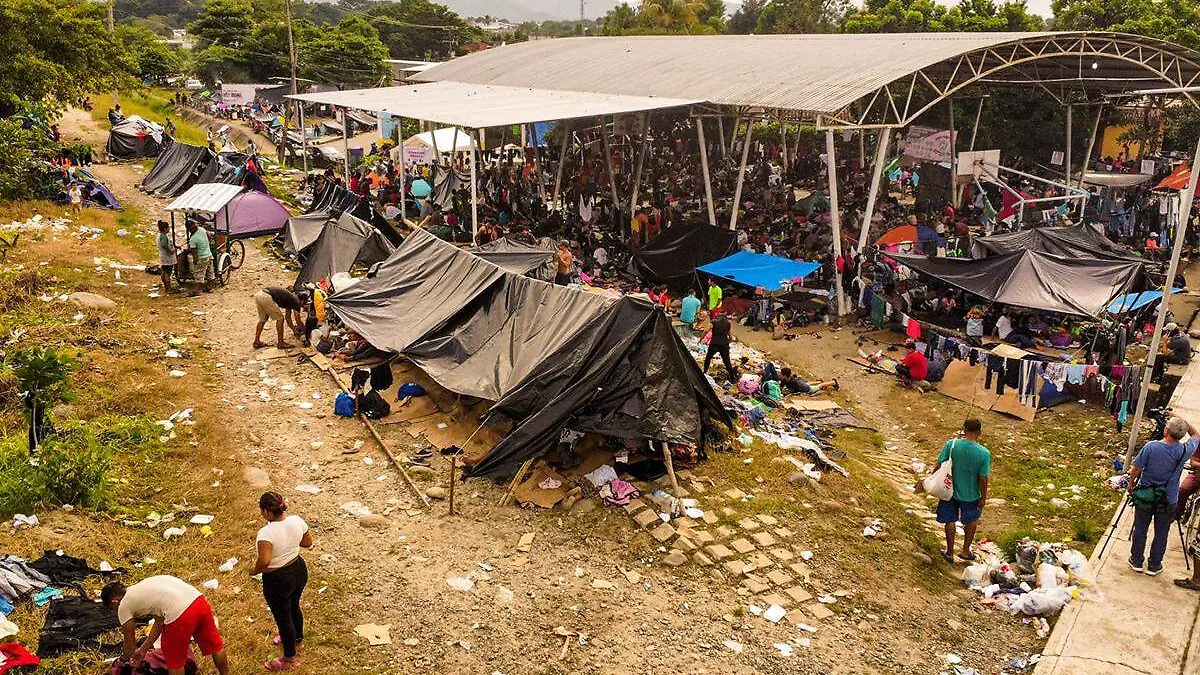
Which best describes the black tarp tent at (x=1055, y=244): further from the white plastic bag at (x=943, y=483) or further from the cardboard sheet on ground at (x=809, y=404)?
the white plastic bag at (x=943, y=483)

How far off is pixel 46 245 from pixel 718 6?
68006 millimetres

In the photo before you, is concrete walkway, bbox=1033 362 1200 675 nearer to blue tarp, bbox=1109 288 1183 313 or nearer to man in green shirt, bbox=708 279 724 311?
blue tarp, bbox=1109 288 1183 313

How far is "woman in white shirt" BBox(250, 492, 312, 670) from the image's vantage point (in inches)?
229

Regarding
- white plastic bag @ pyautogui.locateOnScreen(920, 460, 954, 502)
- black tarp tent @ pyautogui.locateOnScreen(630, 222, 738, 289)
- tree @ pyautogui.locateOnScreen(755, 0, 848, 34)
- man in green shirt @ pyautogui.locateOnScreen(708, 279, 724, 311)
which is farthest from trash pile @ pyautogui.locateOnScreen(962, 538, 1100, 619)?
tree @ pyautogui.locateOnScreen(755, 0, 848, 34)

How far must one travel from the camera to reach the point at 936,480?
309 inches

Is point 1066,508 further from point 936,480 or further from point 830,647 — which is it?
point 830,647

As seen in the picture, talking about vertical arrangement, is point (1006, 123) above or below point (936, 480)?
above

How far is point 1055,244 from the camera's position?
52.4 ft

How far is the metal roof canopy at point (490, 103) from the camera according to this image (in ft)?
61.3

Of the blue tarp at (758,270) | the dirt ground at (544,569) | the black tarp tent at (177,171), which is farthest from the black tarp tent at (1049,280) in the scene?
the black tarp tent at (177,171)

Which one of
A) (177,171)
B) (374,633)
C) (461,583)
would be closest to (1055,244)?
(461,583)

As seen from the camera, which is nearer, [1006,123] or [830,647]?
[830,647]

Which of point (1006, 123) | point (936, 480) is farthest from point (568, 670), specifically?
point (1006, 123)

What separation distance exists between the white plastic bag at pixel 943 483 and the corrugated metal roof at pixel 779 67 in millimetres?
9898
